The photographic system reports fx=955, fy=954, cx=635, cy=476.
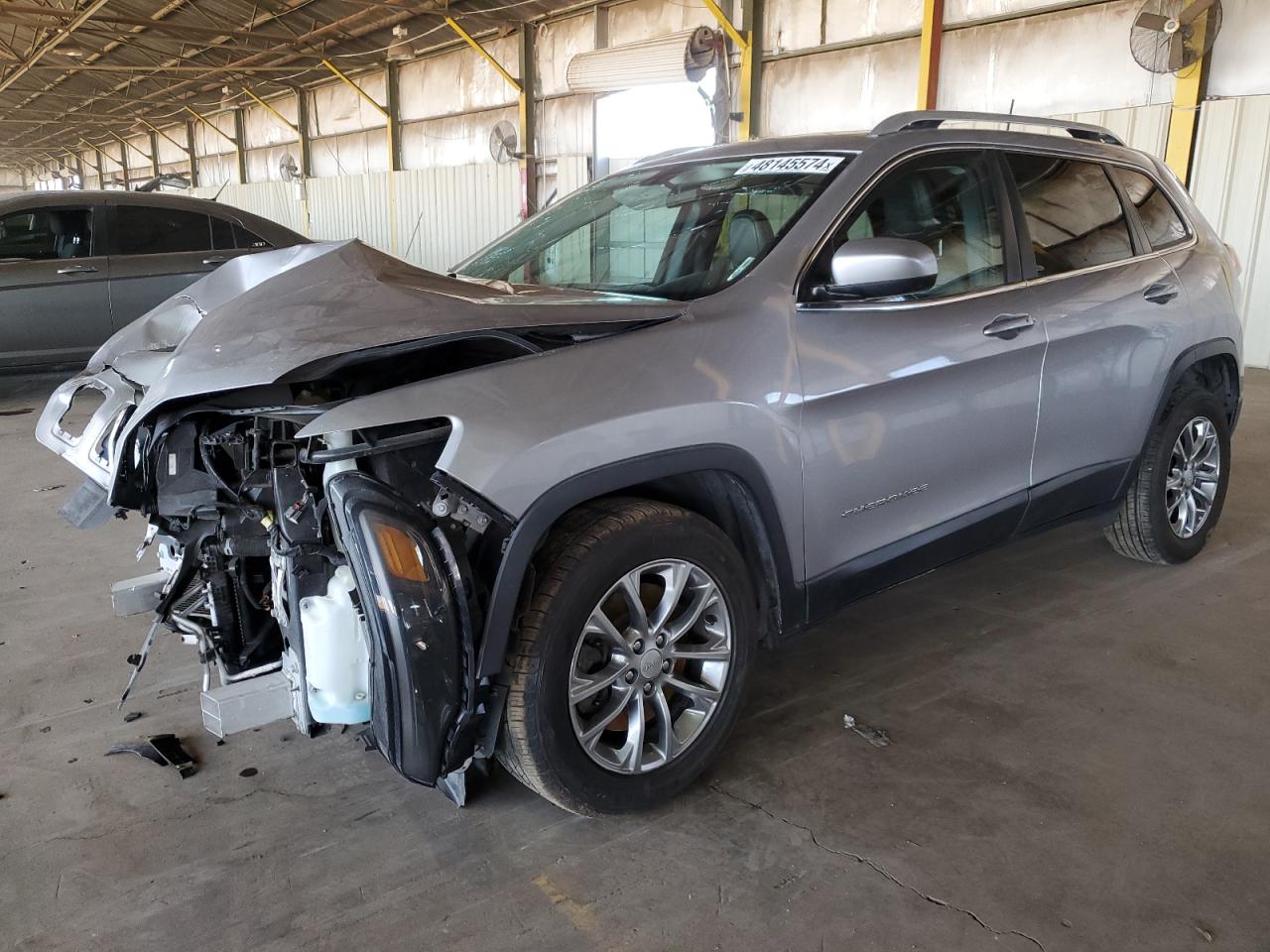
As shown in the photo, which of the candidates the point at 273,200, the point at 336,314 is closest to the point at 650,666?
the point at 336,314

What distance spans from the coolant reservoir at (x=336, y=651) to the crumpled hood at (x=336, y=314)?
Answer: 0.49 meters

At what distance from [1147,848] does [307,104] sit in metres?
22.6

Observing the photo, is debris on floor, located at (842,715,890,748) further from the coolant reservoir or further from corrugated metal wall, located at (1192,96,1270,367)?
corrugated metal wall, located at (1192,96,1270,367)

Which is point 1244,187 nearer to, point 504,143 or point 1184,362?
point 1184,362

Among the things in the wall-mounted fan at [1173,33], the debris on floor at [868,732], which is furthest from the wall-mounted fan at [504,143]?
the debris on floor at [868,732]

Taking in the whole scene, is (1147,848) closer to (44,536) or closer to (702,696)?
(702,696)

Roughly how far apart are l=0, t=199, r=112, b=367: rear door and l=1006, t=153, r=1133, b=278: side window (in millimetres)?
6551

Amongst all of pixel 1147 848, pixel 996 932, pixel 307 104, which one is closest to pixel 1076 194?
pixel 1147 848

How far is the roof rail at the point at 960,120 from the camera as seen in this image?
9.25ft

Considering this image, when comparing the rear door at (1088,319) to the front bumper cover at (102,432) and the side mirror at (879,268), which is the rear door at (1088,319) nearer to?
the side mirror at (879,268)

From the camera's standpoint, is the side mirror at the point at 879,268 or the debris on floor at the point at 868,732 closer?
the side mirror at the point at 879,268

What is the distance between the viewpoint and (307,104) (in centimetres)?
2114

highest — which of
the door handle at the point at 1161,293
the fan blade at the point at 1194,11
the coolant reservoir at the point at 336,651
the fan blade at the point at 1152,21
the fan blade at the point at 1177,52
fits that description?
the fan blade at the point at 1194,11

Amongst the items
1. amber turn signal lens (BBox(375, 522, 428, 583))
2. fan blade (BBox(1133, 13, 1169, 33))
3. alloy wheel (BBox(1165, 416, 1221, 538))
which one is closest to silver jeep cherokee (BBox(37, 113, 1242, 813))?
amber turn signal lens (BBox(375, 522, 428, 583))
